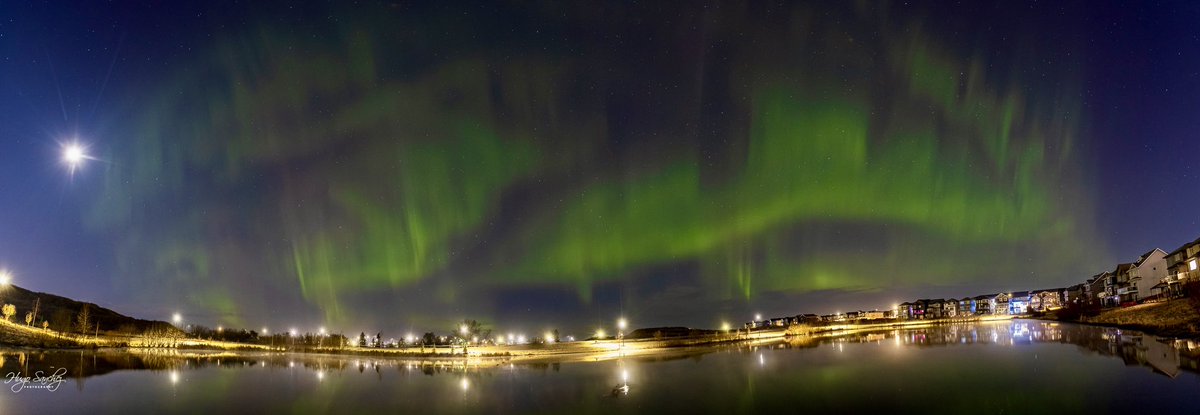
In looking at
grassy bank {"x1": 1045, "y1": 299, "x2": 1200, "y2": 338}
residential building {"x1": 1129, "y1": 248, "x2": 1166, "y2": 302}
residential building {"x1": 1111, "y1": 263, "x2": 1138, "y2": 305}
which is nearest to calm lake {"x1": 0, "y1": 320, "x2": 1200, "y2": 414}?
grassy bank {"x1": 1045, "y1": 299, "x2": 1200, "y2": 338}

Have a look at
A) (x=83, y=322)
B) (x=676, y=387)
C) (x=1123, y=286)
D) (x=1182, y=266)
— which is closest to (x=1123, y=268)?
(x=1123, y=286)

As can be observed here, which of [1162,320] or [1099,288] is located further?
[1099,288]

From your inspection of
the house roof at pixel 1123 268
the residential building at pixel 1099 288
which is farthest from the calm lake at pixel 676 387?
the residential building at pixel 1099 288

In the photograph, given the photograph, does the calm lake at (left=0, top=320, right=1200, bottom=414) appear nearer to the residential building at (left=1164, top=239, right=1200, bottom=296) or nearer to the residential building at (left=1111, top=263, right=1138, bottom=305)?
the residential building at (left=1164, top=239, right=1200, bottom=296)

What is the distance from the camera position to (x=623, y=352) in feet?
201

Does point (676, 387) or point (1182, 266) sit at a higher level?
point (1182, 266)

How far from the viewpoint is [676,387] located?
29.5 m

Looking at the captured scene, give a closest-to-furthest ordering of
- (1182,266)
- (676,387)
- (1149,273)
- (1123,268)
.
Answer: (676,387)
(1182,266)
(1149,273)
(1123,268)

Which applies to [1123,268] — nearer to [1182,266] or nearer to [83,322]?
[1182,266]

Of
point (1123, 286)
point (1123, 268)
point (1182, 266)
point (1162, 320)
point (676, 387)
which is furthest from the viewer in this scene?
point (1123, 268)

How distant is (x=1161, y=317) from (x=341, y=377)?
286 feet

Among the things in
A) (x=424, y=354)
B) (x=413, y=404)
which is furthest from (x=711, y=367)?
(x=424, y=354)

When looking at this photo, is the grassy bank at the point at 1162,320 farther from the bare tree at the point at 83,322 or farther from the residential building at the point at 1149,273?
the bare tree at the point at 83,322

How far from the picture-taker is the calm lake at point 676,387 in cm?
2336
